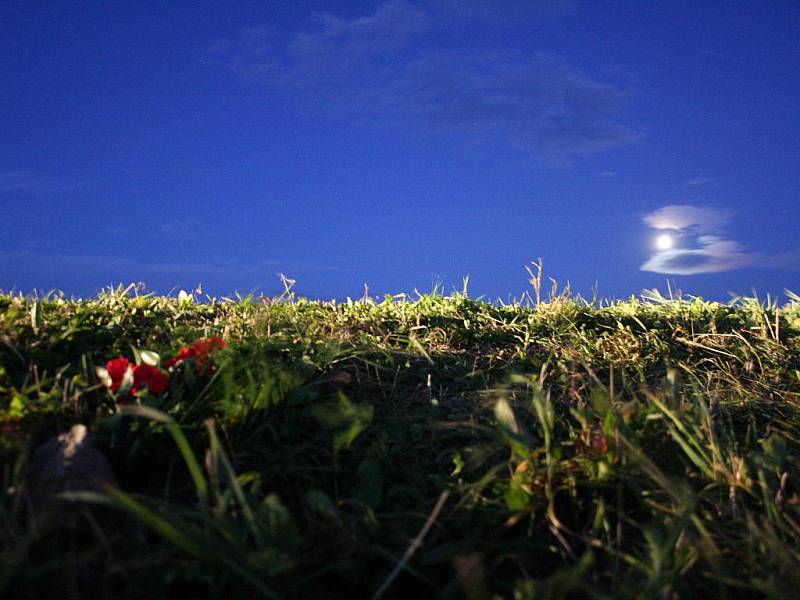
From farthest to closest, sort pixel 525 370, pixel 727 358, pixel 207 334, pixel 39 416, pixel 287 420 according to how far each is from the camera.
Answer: pixel 727 358
pixel 525 370
pixel 207 334
pixel 287 420
pixel 39 416

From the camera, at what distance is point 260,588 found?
1.58 metres

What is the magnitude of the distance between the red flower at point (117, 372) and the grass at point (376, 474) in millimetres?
44

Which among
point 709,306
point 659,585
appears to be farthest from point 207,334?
point 709,306

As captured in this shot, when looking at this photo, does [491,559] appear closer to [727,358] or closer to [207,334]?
[207,334]

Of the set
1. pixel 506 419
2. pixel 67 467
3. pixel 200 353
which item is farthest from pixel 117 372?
pixel 506 419

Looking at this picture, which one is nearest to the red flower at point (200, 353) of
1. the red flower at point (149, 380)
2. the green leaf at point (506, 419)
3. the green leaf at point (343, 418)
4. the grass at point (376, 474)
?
the grass at point (376, 474)

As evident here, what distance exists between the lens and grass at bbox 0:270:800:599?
1702 mm

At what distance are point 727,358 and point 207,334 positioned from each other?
3609 millimetres

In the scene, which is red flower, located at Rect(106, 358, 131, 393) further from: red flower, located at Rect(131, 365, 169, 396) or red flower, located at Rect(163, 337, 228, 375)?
red flower, located at Rect(163, 337, 228, 375)

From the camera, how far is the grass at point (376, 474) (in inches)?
67.0

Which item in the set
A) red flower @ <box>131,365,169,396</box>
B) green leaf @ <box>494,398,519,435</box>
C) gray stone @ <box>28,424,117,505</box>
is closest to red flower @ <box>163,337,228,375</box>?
red flower @ <box>131,365,169,396</box>

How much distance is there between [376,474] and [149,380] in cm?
104

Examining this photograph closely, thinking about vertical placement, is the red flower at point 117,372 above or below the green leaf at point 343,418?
above

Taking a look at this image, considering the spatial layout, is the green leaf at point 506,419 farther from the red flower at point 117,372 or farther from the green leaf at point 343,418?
the red flower at point 117,372
